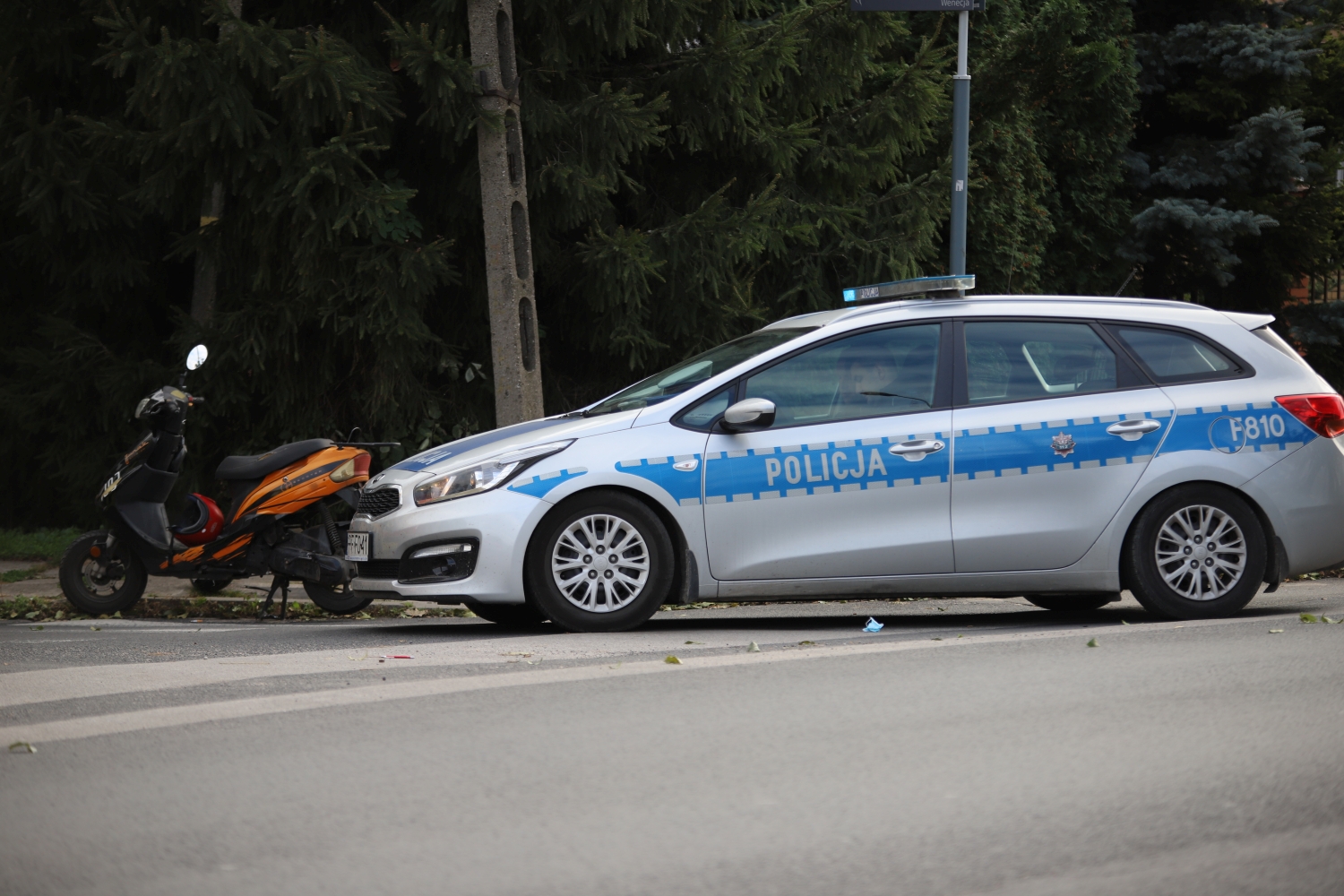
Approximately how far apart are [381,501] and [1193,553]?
4257 mm

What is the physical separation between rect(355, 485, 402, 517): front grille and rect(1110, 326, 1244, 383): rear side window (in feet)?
12.8

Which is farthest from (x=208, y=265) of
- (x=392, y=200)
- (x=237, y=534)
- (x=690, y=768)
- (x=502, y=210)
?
(x=690, y=768)

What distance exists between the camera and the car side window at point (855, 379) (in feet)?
27.2

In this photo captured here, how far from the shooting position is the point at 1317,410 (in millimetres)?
8422

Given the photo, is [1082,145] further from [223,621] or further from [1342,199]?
[223,621]

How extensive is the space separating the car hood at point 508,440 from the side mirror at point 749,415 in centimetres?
50

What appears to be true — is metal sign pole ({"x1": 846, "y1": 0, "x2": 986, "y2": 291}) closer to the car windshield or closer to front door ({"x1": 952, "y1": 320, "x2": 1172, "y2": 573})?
the car windshield

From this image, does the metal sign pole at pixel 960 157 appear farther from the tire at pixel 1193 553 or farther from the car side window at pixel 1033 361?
the tire at pixel 1193 553

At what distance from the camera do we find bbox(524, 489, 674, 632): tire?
7.94m

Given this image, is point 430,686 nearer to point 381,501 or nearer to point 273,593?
point 381,501

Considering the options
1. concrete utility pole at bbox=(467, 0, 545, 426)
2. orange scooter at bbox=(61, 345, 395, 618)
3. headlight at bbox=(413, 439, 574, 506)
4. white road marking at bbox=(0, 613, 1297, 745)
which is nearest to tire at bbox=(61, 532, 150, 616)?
orange scooter at bbox=(61, 345, 395, 618)

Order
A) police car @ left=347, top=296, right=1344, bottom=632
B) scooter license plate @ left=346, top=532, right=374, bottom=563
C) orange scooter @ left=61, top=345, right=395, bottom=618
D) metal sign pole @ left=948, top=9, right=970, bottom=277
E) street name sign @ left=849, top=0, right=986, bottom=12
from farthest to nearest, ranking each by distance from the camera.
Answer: metal sign pole @ left=948, top=9, right=970, bottom=277, street name sign @ left=849, top=0, right=986, bottom=12, orange scooter @ left=61, top=345, right=395, bottom=618, scooter license plate @ left=346, top=532, right=374, bottom=563, police car @ left=347, top=296, right=1344, bottom=632

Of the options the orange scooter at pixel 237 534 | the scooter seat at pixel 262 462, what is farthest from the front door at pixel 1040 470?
the scooter seat at pixel 262 462

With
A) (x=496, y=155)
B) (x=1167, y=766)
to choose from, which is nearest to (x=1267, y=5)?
(x=496, y=155)
